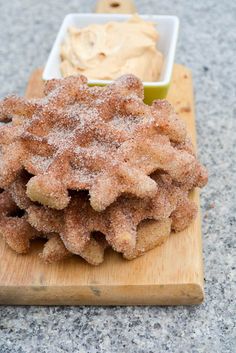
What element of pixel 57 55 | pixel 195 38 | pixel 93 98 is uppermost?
pixel 93 98

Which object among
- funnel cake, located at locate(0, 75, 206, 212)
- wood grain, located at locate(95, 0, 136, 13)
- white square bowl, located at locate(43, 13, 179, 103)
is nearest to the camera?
funnel cake, located at locate(0, 75, 206, 212)

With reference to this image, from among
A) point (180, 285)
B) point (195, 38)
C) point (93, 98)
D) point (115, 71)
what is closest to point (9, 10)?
point (195, 38)

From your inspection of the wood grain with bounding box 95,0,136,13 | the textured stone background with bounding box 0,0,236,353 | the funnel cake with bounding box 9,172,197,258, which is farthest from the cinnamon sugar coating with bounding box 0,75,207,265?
the wood grain with bounding box 95,0,136,13

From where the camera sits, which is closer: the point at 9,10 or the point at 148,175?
the point at 148,175

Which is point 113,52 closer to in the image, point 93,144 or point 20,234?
point 93,144

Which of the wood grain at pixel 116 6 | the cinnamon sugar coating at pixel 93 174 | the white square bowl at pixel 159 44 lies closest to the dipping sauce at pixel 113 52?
the white square bowl at pixel 159 44

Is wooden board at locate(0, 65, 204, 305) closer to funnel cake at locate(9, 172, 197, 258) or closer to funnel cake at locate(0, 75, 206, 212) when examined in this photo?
funnel cake at locate(9, 172, 197, 258)

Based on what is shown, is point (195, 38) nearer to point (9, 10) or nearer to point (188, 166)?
point (9, 10)
